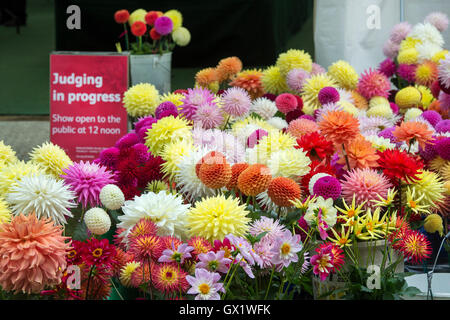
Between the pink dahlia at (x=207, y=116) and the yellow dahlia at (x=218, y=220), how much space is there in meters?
0.44

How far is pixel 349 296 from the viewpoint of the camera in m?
0.83

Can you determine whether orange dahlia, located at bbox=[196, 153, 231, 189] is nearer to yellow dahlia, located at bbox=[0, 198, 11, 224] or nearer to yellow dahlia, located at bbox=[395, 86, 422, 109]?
yellow dahlia, located at bbox=[0, 198, 11, 224]

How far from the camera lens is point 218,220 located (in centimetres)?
84

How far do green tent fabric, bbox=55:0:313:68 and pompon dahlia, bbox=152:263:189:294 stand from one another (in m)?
3.39

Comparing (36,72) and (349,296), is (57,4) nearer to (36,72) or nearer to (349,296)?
(36,72)

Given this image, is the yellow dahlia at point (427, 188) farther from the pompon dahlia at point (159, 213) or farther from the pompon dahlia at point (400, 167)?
the pompon dahlia at point (159, 213)

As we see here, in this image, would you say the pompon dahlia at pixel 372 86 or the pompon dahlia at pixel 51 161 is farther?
the pompon dahlia at pixel 372 86

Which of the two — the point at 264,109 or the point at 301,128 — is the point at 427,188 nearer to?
the point at 301,128

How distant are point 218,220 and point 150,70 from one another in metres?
1.97

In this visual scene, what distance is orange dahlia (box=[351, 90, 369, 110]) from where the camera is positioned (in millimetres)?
1718

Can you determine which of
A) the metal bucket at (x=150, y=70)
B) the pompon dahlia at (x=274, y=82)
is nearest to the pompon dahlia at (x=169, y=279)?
the pompon dahlia at (x=274, y=82)

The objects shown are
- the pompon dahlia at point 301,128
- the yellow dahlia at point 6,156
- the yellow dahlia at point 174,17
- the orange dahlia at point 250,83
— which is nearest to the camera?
the yellow dahlia at point 6,156

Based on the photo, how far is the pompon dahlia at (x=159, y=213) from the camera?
843mm

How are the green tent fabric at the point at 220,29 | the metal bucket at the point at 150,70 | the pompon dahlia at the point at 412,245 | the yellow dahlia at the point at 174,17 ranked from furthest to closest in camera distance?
Answer: the green tent fabric at the point at 220,29, the yellow dahlia at the point at 174,17, the metal bucket at the point at 150,70, the pompon dahlia at the point at 412,245
